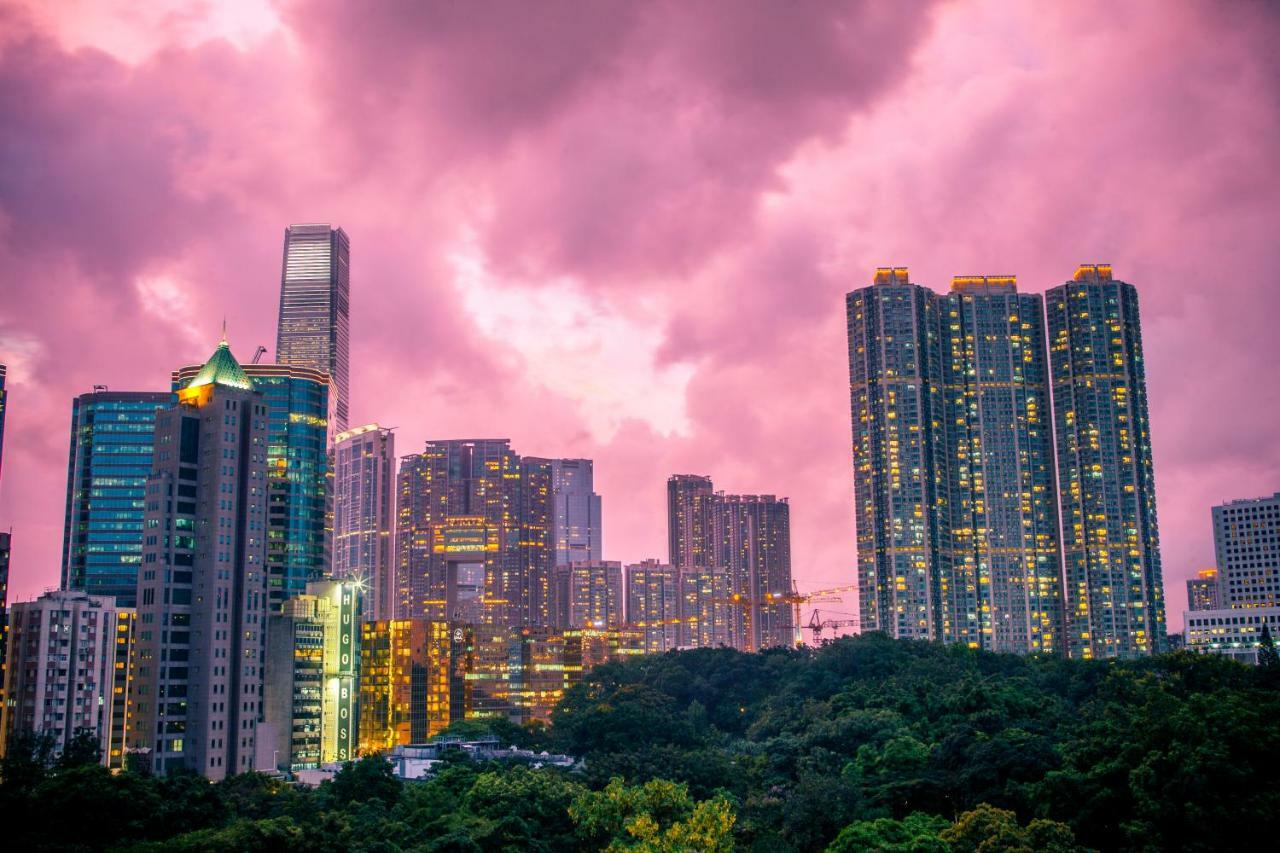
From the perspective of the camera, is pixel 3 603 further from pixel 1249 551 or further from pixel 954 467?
pixel 1249 551

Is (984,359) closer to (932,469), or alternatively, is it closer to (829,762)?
(932,469)

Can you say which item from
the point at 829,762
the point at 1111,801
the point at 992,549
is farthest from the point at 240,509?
the point at 992,549

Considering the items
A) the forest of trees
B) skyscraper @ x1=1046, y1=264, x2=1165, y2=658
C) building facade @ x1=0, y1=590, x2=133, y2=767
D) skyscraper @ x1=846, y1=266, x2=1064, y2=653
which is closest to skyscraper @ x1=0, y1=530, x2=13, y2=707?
building facade @ x1=0, y1=590, x2=133, y2=767

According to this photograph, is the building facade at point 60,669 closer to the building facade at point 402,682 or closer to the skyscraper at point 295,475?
the skyscraper at point 295,475

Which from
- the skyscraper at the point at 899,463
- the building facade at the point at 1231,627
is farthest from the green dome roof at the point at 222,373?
the building facade at the point at 1231,627

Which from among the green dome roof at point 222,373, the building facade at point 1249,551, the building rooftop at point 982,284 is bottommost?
the building facade at point 1249,551

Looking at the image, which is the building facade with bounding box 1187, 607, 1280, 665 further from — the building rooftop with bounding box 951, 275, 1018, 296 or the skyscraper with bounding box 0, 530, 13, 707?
the skyscraper with bounding box 0, 530, 13, 707
